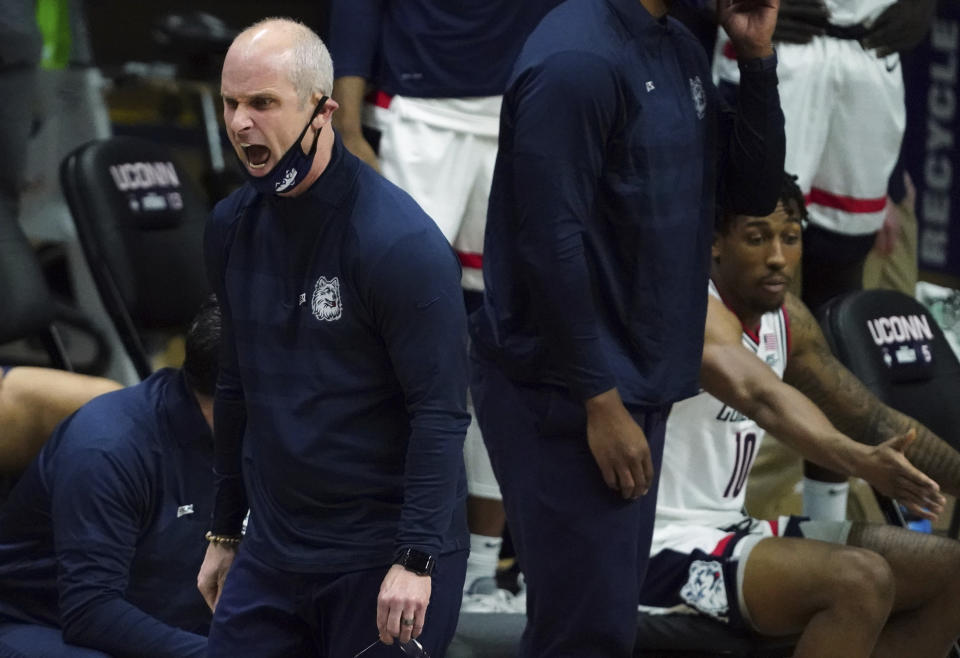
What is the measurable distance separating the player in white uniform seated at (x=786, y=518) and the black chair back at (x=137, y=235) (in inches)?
60.4

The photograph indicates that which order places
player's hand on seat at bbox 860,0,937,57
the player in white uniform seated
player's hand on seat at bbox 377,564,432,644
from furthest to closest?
player's hand on seat at bbox 860,0,937,57 < the player in white uniform seated < player's hand on seat at bbox 377,564,432,644

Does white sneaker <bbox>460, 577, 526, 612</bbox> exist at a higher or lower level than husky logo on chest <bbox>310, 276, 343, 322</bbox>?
lower

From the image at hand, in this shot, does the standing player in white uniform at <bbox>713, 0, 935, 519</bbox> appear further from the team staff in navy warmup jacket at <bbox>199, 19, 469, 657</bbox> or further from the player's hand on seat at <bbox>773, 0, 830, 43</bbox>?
the team staff in navy warmup jacket at <bbox>199, 19, 469, 657</bbox>

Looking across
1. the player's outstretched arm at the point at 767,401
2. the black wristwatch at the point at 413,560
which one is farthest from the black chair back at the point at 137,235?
the black wristwatch at the point at 413,560

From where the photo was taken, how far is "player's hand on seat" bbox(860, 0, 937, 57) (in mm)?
4805

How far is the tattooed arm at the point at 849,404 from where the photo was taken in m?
4.16

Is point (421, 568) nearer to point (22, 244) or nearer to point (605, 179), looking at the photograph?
point (605, 179)

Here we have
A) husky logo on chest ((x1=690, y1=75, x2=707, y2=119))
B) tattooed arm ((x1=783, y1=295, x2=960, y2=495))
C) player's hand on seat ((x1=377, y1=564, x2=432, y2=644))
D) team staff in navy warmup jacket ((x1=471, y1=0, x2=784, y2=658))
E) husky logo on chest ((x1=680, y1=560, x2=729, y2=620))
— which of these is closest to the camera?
player's hand on seat ((x1=377, y1=564, x2=432, y2=644))

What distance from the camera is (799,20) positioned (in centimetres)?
470

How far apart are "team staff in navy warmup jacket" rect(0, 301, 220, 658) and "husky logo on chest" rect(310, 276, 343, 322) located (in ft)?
2.84

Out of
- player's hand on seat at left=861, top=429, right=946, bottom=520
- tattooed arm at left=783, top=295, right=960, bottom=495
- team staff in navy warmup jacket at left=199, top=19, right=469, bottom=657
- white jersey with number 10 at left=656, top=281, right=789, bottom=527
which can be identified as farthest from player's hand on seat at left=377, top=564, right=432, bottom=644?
tattooed arm at left=783, top=295, right=960, bottom=495

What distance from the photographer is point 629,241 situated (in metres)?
3.03

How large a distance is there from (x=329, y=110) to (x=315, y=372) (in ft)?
1.33

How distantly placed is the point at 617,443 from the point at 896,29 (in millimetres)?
2310
